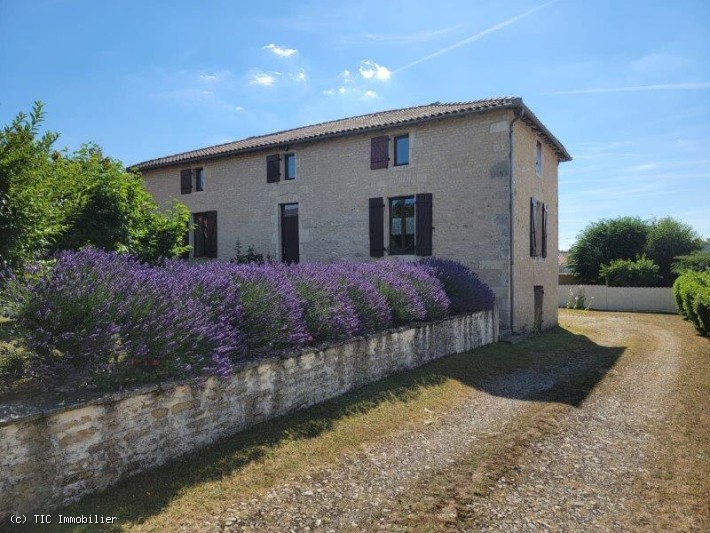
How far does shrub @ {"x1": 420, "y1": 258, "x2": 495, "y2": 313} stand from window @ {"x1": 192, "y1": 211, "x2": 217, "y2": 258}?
9235 mm

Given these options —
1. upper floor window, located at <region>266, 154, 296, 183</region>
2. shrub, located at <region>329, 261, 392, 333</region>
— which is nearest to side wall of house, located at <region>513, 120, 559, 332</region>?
→ shrub, located at <region>329, 261, 392, 333</region>

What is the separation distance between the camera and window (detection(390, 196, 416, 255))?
13938 mm

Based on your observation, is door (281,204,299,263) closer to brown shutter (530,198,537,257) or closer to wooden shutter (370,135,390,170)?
wooden shutter (370,135,390,170)

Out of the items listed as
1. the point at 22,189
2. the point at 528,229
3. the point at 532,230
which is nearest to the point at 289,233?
the point at 528,229

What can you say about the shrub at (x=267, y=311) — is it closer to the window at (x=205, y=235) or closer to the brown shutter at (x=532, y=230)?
the brown shutter at (x=532, y=230)

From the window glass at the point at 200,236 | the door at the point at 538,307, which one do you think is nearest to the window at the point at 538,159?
the door at the point at 538,307

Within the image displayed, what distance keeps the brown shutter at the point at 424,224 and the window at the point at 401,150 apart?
123cm

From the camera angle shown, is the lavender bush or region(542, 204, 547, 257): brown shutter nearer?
the lavender bush

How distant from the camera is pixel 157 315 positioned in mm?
4305

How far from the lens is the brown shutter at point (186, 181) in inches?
715

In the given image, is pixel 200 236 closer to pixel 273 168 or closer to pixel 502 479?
pixel 273 168

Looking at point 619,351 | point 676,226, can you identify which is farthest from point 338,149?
point 676,226

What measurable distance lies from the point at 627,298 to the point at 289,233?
63.0ft

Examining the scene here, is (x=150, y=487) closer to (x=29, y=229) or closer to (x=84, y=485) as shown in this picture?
(x=84, y=485)
